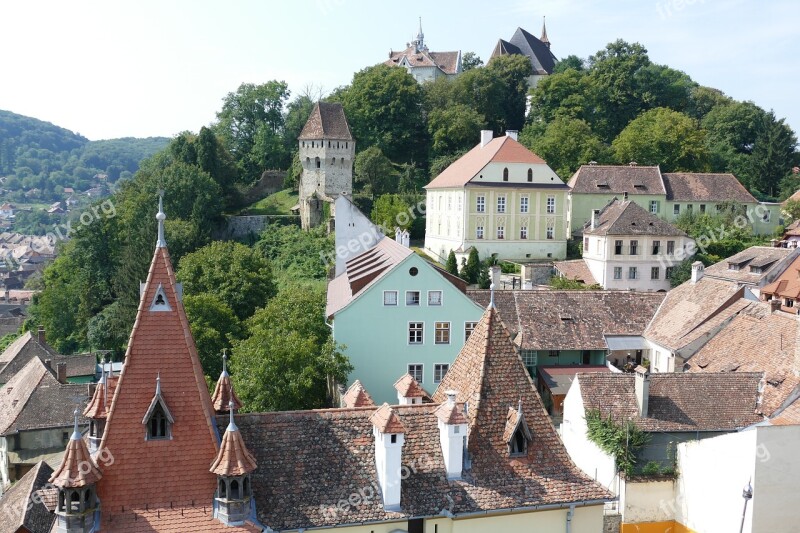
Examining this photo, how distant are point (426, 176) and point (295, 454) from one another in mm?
67826

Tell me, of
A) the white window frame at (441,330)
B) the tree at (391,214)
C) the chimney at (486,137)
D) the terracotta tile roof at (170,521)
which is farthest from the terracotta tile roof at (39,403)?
the chimney at (486,137)

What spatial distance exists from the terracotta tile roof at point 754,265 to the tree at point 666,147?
88.0ft

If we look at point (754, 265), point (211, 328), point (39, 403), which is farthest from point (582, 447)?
point (39, 403)

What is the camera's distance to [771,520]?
21.1 metres

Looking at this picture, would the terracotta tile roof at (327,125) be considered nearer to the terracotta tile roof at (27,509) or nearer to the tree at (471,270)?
the tree at (471,270)

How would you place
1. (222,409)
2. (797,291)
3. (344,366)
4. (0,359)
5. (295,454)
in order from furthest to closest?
1. (0,359)
2. (797,291)
3. (344,366)
4. (222,409)
5. (295,454)

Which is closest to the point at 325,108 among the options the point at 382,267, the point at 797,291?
the point at 382,267

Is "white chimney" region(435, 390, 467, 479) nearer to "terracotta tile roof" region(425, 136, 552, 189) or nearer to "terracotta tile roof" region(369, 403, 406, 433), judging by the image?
"terracotta tile roof" region(369, 403, 406, 433)

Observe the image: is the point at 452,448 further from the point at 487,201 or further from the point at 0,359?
the point at 0,359

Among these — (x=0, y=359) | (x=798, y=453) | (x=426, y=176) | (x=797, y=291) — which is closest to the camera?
(x=798, y=453)

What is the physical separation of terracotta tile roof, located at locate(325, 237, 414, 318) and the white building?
18.2 meters

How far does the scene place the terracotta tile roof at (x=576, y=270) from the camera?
2071 inches

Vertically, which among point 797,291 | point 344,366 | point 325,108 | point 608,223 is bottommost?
point 344,366

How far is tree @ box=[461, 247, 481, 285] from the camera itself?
5275cm
